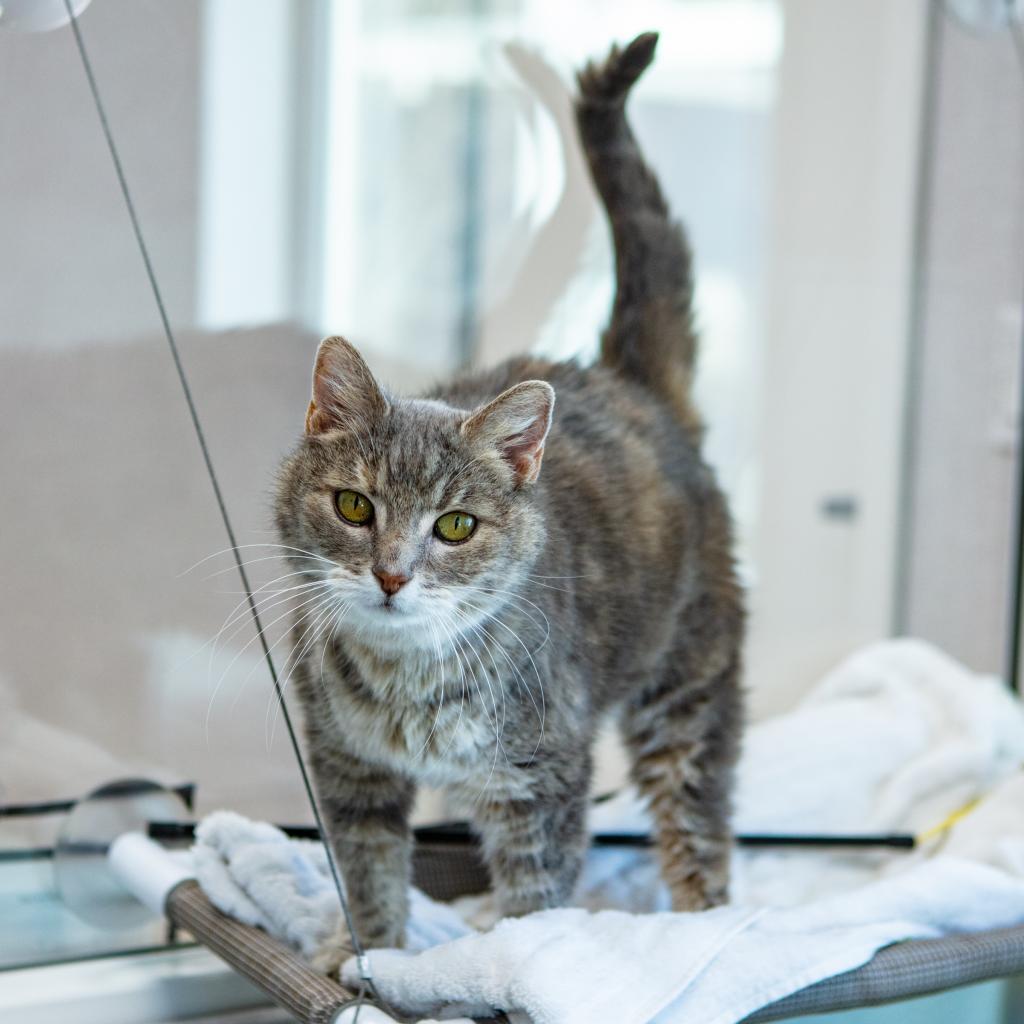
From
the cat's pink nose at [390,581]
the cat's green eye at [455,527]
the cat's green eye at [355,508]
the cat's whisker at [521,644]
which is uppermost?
the cat's green eye at [355,508]

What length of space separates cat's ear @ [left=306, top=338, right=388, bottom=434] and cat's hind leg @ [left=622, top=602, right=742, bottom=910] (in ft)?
1.51

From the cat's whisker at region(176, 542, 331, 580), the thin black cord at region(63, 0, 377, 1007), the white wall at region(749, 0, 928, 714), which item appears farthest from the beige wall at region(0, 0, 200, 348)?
the white wall at region(749, 0, 928, 714)

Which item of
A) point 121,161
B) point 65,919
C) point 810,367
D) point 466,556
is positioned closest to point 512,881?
point 466,556

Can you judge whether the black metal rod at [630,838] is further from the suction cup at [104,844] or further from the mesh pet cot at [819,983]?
the mesh pet cot at [819,983]

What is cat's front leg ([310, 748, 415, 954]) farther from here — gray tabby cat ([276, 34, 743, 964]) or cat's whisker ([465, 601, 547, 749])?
cat's whisker ([465, 601, 547, 749])

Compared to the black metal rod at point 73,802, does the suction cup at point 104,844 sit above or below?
below

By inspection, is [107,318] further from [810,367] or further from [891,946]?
[810,367]

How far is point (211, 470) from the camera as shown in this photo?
1062 mm

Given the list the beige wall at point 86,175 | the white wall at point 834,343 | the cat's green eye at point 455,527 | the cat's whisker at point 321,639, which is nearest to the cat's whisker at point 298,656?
the cat's whisker at point 321,639

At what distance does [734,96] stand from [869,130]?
0.40 m

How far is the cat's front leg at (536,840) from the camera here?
1.05 metres

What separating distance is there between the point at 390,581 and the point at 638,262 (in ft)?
1.84

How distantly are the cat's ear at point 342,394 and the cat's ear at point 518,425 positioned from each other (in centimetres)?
8

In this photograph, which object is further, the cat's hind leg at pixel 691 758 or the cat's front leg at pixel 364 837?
the cat's hind leg at pixel 691 758
